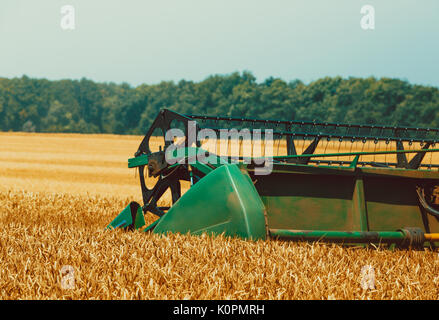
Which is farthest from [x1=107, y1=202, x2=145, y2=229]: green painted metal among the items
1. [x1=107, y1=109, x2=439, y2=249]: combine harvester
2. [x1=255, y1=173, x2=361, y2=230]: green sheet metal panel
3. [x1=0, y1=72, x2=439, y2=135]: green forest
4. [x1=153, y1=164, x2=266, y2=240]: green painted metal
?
[x1=0, y1=72, x2=439, y2=135]: green forest

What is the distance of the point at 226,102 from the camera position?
6072 cm

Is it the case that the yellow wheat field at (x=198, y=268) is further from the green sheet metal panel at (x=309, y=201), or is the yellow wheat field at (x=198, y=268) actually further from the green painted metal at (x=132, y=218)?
the green painted metal at (x=132, y=218)

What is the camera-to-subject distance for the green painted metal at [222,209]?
3.68m

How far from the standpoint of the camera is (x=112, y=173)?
16797 millimetres

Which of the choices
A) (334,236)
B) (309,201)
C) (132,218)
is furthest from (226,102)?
(334,236)

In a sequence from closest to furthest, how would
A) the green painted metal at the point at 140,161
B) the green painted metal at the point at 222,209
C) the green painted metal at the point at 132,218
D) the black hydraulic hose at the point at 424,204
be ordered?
the green painted metal at the point at 222,209 → the black hydraulic hose at the point at 424,204 → the green painted metal at the point at 132,218 → the green painted metal at the point at 140,161

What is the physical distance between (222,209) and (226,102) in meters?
57.4

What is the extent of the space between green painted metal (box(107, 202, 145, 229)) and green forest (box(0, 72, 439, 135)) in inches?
1223

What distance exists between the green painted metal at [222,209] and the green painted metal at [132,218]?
96 cm

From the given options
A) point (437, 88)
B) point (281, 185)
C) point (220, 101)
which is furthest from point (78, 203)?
point (220, 101)

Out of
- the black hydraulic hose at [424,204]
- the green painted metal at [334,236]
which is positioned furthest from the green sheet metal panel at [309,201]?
the black hydraulic hose at [424,204]

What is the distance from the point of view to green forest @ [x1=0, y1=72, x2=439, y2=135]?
156 ft
